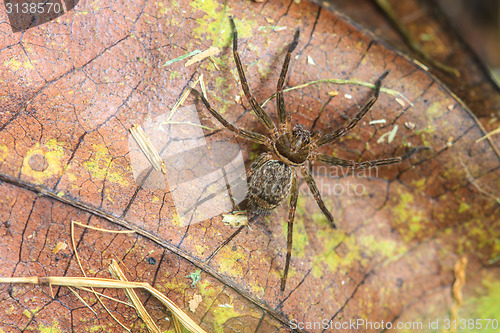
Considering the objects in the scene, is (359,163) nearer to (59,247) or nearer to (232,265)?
(232,265)

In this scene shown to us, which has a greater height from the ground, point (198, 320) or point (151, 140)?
point (151, 140)

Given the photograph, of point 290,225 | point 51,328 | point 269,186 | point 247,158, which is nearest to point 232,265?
point 290,225

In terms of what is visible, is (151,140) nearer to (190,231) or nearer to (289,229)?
(190,231)

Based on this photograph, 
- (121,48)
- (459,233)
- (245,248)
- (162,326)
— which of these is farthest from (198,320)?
(459,233)

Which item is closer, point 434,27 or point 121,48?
point 121,48

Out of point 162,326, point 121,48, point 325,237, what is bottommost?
point 162,326

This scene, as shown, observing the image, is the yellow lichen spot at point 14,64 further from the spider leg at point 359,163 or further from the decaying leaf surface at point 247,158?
the spider leg at point 359,163

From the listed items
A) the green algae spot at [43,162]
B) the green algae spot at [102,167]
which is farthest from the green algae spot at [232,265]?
the green algae spot at [43,162]
